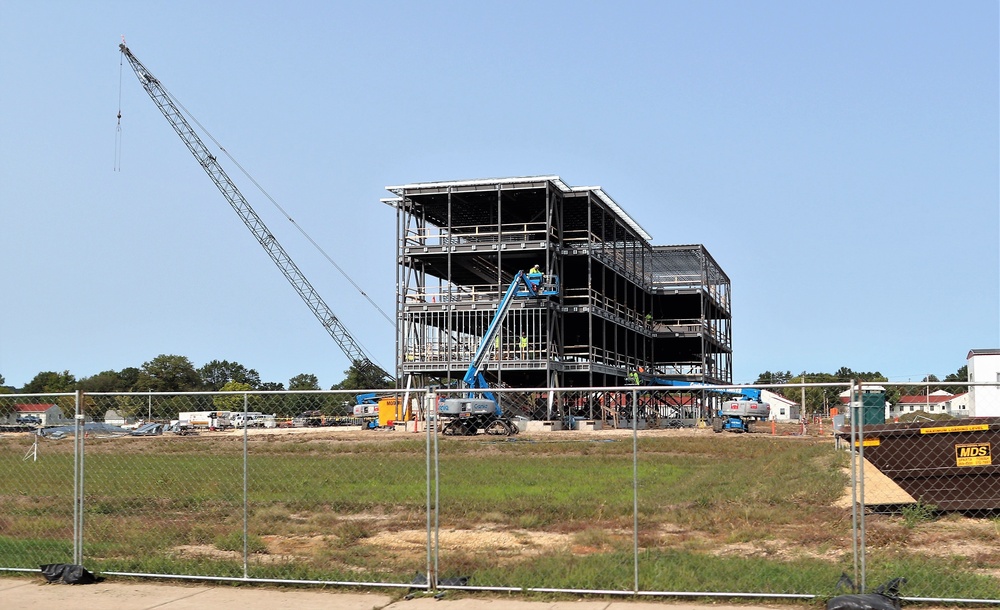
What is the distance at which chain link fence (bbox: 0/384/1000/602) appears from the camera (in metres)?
10.2

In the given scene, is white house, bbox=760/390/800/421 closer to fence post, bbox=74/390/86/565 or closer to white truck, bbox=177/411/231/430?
white truck, bbox=177/411/231/430

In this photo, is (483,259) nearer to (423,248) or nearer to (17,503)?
(423,248)

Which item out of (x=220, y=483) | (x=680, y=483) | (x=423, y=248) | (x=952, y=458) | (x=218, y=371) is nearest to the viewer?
(x=952, y=458)

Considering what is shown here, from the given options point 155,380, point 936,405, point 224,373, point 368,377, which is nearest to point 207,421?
point 936,405

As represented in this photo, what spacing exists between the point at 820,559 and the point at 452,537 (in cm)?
543

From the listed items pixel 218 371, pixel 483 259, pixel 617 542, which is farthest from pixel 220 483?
pixel 218 371

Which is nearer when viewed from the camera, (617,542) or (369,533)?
(617,542)

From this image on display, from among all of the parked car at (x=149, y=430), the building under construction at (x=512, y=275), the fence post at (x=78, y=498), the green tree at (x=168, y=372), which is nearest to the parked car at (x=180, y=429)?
the parked car at (x=149, y=430)

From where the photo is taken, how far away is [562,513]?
1622cm

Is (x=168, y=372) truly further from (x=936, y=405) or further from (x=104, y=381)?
(x=936, y=405)

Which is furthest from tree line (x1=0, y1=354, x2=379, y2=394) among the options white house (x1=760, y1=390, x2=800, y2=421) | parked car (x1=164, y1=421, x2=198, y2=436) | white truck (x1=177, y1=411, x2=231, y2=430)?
parked car (x1=164, y1=421, x2=198, y2=436)

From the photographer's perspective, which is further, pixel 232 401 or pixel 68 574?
pixel 232 401

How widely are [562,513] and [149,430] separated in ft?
26.5

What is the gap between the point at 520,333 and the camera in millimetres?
57500
